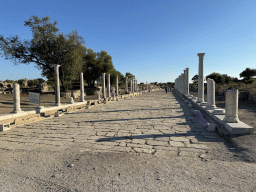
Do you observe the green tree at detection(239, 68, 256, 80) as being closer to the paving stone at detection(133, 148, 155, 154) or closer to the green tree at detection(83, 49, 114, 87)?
the green tree at detection(83, 49, 114, 87)

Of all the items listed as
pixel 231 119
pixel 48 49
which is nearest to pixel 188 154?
pixel 231 119

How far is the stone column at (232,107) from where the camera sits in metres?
4.80

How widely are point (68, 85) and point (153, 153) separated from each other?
22782 mm

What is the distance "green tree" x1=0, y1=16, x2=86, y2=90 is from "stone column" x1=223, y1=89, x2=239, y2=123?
1918 centimetres

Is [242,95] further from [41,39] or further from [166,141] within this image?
[41,39]

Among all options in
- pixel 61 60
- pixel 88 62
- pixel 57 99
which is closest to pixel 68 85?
pixel 61 60

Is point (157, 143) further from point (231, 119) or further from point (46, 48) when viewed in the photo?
point (46, 48)

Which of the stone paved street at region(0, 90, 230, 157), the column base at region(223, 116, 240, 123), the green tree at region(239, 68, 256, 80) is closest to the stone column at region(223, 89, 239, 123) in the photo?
the column base at region(223, 116, 240, 123)

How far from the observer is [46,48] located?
19.3 m

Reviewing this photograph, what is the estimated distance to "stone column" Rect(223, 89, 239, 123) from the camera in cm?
480

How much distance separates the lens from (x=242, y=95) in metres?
14.6

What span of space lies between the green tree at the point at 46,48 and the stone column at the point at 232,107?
19.2 metres

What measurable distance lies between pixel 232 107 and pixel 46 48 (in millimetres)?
20190

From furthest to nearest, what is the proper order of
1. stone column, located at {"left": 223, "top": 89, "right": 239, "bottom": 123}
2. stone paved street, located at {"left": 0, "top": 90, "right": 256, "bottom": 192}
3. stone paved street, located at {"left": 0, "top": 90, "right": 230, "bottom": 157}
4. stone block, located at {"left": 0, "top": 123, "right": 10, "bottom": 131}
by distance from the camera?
stone block, located at {"left": 0, "top": 123, "right": 10, "bottom": 131}
stone column, located at {"left": 223, "top": 89, "right": 239, "bottom": 123}
stone paved street, located at {"left": 0, "top": 90, "right": 230, "bottom": 157}
stone paved street, located at {"left": 0, "top": 90, "right": 256, "bottom": 192}
